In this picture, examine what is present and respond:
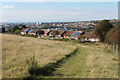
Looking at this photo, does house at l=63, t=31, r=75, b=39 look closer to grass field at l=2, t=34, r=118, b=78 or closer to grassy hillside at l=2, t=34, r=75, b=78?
grassy hillside at l=2, t=34, r=75, b=78

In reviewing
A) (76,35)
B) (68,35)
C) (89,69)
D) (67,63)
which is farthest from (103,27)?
(68,35)

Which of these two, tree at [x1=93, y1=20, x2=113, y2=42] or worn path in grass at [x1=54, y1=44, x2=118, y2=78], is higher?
tree at [x1=93, y1=20, x2=113, y2=42]

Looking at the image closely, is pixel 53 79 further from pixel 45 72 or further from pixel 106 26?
pixel 106 26

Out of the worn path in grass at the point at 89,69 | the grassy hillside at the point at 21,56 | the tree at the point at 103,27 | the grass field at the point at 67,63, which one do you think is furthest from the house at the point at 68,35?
the worn path in grass at the point at 89,69

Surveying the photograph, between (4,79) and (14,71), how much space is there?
1.19 m

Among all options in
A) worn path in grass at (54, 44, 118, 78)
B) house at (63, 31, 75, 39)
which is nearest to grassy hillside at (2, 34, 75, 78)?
worn path in grass at (54, 44, 118, 78)

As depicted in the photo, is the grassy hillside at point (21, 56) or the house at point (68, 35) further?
the house at point (68, 35)

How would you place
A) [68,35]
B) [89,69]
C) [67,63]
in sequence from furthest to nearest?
[68,35], [67,63], [89,69]

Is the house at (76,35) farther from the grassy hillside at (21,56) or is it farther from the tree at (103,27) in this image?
the grassy hillside at (21,56)

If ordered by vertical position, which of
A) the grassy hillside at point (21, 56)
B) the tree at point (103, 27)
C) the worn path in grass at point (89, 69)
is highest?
the tree at point (103, 27)

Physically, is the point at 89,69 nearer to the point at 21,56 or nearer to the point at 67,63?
the point at 67,63

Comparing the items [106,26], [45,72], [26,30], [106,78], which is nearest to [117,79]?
[106,78]

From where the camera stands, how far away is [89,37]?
55.8 meters

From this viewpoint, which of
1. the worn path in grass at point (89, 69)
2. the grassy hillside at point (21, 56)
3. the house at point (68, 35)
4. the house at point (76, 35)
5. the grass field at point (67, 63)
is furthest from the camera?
the house at point (68, 35)
